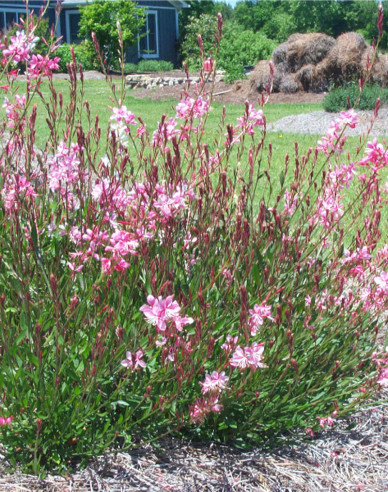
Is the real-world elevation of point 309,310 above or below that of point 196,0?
below

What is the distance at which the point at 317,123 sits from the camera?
12859 millimetres

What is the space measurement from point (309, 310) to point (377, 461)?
2.55 ft

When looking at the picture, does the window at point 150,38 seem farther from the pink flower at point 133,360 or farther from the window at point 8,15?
the pink flower at point 133,360

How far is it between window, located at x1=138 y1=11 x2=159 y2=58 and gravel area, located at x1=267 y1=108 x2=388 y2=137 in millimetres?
22927

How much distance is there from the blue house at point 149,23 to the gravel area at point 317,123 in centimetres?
2120

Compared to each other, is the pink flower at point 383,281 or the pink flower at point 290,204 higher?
the pink flower at point 290,204

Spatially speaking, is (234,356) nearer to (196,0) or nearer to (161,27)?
(161,27)

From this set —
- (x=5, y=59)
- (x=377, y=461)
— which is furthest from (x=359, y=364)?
(x=5, y=59)

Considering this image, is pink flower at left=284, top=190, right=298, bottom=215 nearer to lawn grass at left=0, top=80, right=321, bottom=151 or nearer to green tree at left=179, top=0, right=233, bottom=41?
lawn grass at left=0, top=80, right=321, bottom=151

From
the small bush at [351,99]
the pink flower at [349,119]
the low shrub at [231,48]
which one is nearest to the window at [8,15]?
the low shrub at [231,48]

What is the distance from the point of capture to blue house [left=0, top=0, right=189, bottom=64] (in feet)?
105

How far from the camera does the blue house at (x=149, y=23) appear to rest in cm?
3212

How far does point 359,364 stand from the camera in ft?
8.57

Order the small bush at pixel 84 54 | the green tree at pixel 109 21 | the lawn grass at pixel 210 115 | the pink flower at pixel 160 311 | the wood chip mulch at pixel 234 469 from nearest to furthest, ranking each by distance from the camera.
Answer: the pink flower at pixel 160 311, the wood chip mulch at pixel 234 469, the lawn grass at pixel 210 115, the small bush at pixel 84 54, the green tree at pixel 109 21
